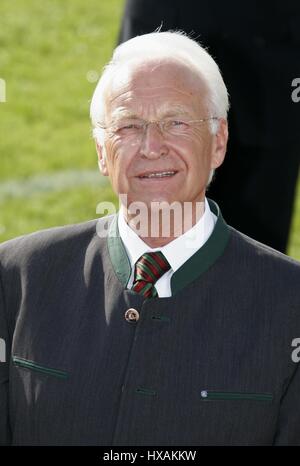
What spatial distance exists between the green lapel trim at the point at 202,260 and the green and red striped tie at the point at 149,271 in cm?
5

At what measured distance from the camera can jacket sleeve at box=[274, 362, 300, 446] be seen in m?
3.11

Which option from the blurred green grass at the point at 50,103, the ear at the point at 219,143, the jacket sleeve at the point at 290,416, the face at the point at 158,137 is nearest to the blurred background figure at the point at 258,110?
the ear at the point at 219,143

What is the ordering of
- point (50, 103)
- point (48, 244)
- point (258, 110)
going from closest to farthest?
point (48, 244) < point (258, 110) < point (50, 103)

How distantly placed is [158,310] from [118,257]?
0.20 metres

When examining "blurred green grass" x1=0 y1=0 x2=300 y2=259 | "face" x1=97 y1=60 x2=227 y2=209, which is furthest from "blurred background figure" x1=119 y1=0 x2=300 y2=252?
"blurred green grass" x1=0 y1=0 x2=300 y2=259

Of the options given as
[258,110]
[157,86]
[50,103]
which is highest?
[50,103]

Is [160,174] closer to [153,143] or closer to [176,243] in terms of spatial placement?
[153,143]

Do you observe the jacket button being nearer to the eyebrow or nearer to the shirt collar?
the shirt collar

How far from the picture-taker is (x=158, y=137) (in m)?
3.21

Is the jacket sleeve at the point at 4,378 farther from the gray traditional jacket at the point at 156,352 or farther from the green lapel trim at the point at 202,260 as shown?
the green lapel trim at the point at 202,260

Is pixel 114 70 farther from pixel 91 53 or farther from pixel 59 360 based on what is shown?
pixel 91 53

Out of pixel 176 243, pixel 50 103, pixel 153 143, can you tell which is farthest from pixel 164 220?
pixel 50 103

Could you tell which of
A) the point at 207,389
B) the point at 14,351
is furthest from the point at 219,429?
the point at 14,351

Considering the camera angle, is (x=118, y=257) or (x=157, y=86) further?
(x=118, y=257)
